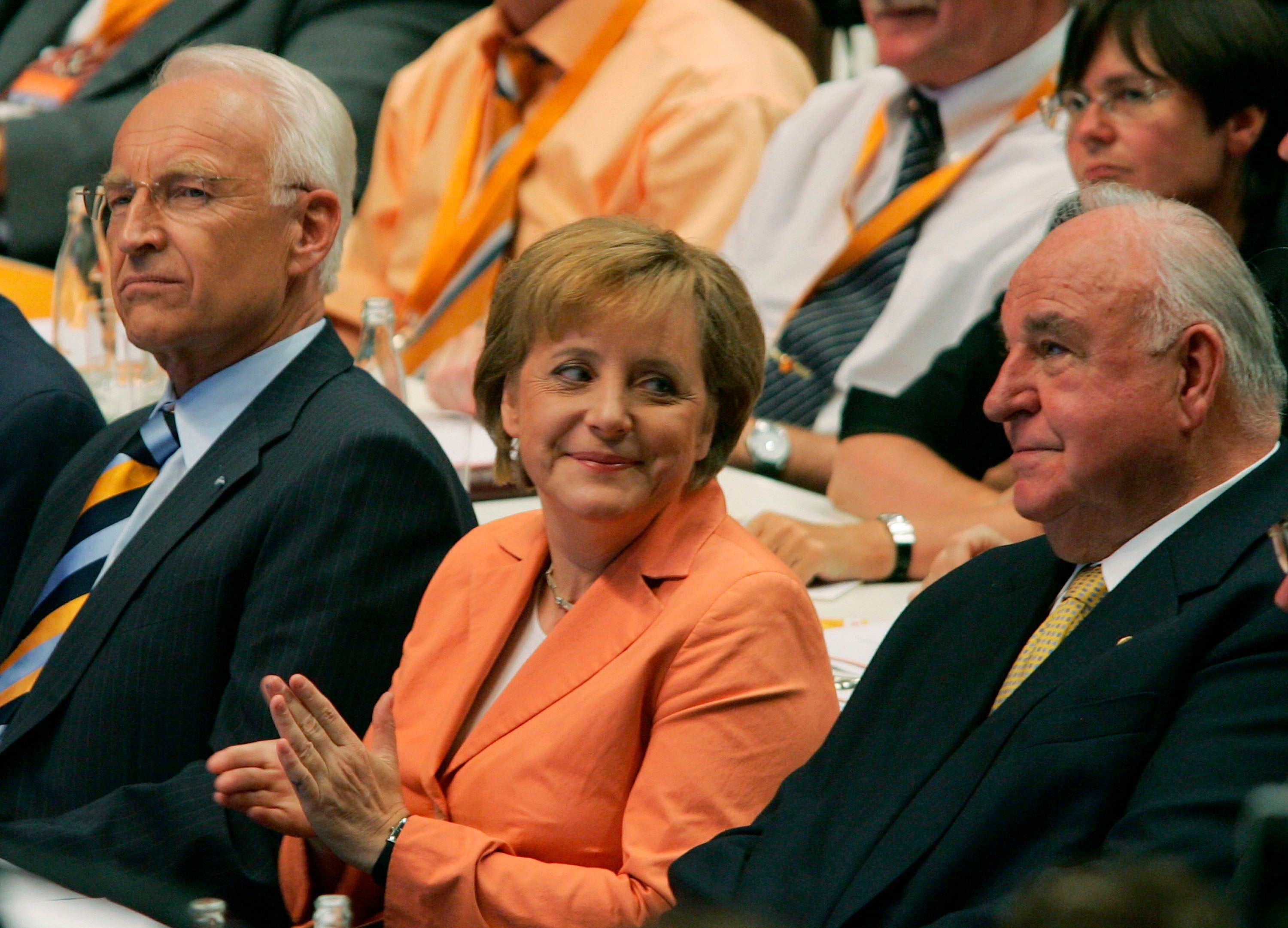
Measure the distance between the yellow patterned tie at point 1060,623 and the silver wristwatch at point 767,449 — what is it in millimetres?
1451

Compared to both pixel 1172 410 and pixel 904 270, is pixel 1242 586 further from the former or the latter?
pixel 904 270

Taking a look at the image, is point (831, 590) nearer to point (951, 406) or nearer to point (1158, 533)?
point (951, 406)

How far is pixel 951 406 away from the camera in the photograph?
2721 mm

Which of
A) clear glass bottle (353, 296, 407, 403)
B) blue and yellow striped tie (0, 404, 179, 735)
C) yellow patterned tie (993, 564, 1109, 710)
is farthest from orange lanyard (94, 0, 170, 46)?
yellow patterned tie (993, 564, 1109, 710)

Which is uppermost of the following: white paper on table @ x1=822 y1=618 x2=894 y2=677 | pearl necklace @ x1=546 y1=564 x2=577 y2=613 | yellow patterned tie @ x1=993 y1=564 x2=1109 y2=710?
pearl necklace @ x1=546 y1=564 x2=577 y2=613

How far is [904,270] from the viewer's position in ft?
10.4

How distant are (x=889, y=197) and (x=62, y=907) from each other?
2.83 m

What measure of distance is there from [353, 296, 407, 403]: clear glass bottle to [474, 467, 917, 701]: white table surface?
26 centimetres

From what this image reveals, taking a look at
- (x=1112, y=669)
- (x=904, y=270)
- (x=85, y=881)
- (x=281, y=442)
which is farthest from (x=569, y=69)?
(x=85, y=881)

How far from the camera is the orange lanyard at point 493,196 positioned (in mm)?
3715

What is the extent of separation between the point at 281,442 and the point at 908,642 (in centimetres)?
78

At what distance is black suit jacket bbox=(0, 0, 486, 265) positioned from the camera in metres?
4.07

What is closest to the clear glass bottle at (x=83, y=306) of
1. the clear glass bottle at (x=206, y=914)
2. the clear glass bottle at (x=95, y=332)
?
the clear glass bottle at (x=95, y=332)

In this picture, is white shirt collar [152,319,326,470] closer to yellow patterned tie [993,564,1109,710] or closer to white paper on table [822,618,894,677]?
white paper on table [822,618,894,677]
